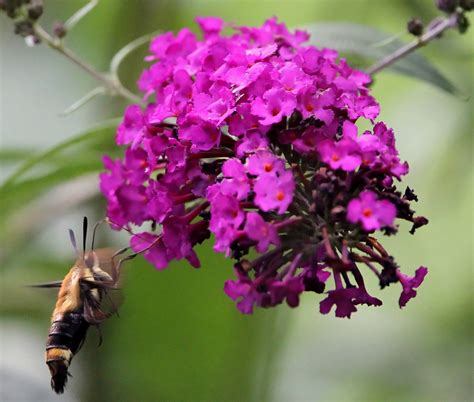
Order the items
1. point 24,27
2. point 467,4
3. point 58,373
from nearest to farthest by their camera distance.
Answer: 1. point 58,373
2. point 467,4
3. point 24,27

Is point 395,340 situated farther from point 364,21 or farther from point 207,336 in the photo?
point 364,21

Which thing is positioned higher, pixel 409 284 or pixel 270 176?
pixel 270 176

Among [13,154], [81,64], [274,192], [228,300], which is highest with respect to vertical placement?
[81,64]

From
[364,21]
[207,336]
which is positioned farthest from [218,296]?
[364,21]

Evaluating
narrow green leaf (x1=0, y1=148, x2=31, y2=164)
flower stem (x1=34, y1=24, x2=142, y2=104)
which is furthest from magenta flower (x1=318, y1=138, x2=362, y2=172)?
narrow green leaf (x1=0, y1=148, x2=31, y2=164)

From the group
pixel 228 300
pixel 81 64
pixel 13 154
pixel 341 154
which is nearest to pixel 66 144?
pixel 81 64

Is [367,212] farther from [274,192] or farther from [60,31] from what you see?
[60,31]
